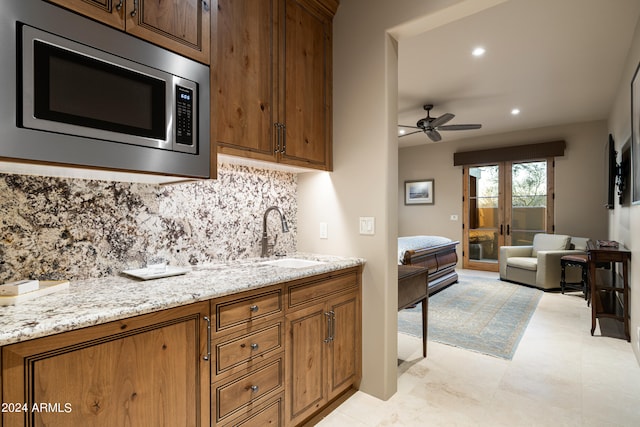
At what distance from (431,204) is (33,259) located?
7524 millimetres

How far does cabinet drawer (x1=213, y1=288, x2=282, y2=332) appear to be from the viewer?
1.33 meters

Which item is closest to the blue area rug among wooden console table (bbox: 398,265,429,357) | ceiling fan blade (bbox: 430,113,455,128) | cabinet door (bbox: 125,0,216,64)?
wooden console table (bbox: 398,265,429,357)

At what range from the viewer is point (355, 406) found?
2051 mm

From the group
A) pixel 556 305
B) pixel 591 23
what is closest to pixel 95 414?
pixel 591 23

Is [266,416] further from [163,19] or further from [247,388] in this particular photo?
[163,19]

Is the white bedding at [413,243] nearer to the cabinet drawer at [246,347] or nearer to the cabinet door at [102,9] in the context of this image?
the cabinet drawer at [246,347]

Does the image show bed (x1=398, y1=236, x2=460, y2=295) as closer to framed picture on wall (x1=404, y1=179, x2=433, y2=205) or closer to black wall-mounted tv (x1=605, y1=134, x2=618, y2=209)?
black wall-mounted tv (x1=605, y1=134, x2=618, y2=209)

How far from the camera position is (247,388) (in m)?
1.44

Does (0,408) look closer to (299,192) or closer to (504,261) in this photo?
(299,192)

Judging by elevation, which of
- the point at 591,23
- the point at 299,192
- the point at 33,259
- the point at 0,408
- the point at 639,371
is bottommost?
the point at 639,371

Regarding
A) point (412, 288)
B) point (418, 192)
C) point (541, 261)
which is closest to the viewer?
point (412, 288)

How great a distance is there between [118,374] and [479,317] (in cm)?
384

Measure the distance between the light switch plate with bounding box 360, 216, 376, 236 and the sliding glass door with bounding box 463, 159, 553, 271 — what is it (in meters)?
5.83

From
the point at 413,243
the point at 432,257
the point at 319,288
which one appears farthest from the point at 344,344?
the point at 432,257
